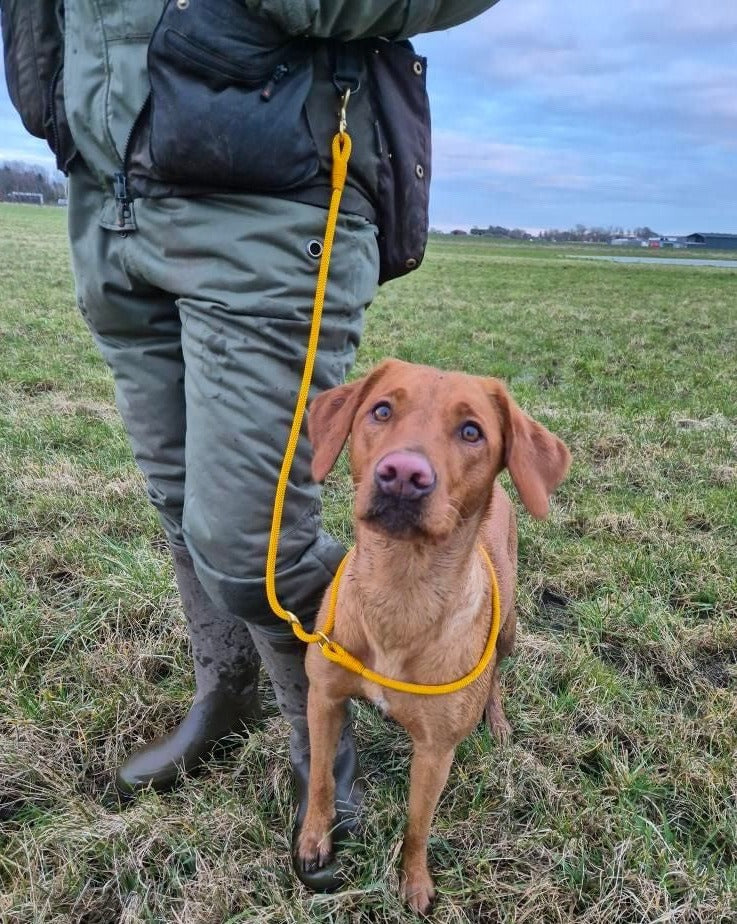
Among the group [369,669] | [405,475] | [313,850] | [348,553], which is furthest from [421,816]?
[405,475]

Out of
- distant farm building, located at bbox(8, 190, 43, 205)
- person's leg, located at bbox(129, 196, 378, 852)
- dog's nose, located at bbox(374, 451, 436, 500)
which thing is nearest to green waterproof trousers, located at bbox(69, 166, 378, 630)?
person's leg, located at bbox(129, 196, 378, 852)

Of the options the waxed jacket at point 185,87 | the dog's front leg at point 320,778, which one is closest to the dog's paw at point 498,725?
the dog's front leg at point 320,778

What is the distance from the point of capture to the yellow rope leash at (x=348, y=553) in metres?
1.98

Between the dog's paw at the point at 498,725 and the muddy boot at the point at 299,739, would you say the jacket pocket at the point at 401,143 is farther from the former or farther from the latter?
the dog's paw at the point at 498,725

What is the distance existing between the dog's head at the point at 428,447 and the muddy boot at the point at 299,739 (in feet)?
2.15

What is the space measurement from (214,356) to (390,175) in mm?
711

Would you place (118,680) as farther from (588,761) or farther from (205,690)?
(588,761)

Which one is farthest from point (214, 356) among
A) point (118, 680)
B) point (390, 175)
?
point (118, 680)

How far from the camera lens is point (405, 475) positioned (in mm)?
1937

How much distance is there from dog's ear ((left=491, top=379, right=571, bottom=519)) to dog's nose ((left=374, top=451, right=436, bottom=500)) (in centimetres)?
39

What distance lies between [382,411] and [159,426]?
2.40 feet

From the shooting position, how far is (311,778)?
2455 mm

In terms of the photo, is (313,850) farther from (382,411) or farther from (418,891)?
(382,411)

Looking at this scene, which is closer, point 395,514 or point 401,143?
point 395,514
